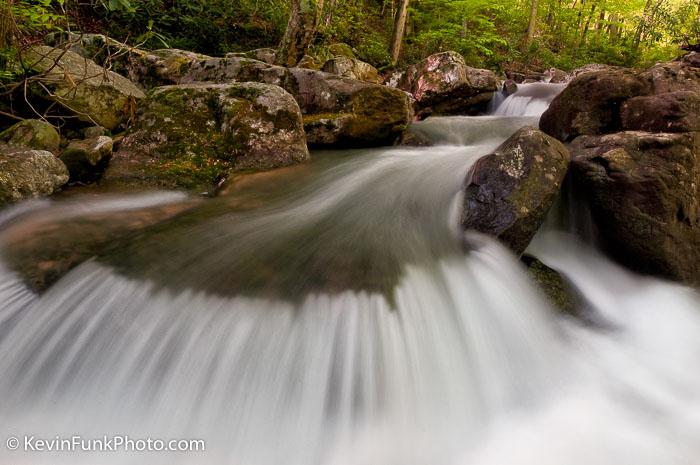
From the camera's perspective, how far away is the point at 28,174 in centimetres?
327

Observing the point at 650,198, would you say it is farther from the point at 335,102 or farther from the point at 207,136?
the point at 207,136

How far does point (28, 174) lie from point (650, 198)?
513cm

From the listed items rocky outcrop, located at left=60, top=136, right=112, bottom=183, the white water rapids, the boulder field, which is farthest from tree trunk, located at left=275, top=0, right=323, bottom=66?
the white water rapids

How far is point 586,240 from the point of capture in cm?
359

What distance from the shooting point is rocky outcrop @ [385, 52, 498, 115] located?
865cm

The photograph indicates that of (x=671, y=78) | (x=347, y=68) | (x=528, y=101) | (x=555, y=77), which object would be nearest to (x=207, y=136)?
(x=671, y=78)

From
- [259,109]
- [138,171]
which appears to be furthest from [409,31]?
[138,171]

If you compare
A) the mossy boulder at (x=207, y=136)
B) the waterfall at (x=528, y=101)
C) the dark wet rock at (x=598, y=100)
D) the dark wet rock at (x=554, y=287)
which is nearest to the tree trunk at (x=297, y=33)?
the mossy boulder at (x=207, y=136)

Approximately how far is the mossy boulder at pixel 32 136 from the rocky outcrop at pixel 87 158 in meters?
0.19

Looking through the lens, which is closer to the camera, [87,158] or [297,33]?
[87,158]

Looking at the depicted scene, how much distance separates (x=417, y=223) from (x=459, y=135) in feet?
12.4

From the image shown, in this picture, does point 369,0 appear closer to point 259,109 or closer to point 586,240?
point 259,109

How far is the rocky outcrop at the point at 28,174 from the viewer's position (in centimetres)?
312

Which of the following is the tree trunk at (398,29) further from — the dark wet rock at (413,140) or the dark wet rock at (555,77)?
the dark wet rock at (413,140)
